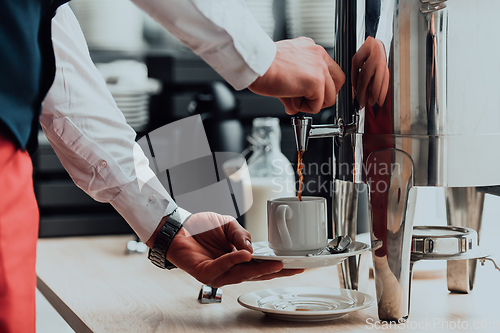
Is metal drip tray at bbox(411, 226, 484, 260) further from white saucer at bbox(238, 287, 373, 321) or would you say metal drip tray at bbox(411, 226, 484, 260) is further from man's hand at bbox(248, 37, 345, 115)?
man's hand at bbox(248, 37, 345, 115)

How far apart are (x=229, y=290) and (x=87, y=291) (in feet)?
0.66

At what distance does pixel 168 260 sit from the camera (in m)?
0.70

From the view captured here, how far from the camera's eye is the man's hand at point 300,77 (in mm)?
528

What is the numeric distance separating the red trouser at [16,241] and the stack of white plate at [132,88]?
103 cm

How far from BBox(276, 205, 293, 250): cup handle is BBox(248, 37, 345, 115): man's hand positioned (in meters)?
0.11

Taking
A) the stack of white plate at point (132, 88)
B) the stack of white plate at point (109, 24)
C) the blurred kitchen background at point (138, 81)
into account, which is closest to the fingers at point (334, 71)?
the blurred kitchen background at point (138, 81)

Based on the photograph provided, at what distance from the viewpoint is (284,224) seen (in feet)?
2.03

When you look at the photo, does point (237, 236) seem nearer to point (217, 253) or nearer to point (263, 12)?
point (217, 253)

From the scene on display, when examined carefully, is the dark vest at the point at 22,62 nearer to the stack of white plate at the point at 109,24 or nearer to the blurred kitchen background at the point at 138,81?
the blurred kitchen background at the point at 138,81

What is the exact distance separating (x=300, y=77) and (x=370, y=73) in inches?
5.0

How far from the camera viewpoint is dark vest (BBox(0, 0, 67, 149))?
419mm

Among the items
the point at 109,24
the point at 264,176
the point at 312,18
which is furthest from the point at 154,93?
the point at 264,176

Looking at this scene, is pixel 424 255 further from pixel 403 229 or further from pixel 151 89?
pixel 151 89

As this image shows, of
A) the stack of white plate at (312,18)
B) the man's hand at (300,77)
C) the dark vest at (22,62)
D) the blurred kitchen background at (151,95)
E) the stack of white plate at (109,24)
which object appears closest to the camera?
the dark vest at (22,62)
